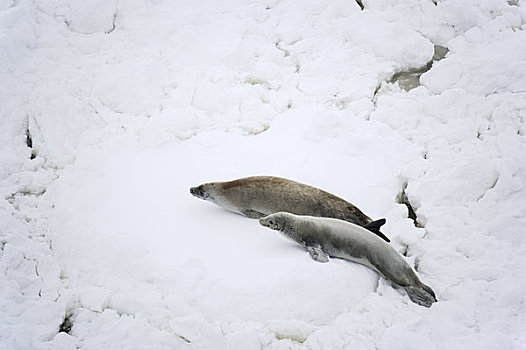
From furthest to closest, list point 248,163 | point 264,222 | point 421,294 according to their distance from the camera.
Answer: point 248,163 < point 264,222 < point 421,294

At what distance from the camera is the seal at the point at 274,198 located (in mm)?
4250

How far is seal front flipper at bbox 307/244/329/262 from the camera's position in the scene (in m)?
3.85

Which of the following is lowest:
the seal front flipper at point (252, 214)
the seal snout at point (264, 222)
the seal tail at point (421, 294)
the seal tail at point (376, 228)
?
the seal front flipper at point (252, 214)

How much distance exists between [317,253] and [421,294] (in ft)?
2.63

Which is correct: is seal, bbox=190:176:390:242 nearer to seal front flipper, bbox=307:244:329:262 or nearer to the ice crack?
seal front flipper, bbox=307:244:329:262

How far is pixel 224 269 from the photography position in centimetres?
374

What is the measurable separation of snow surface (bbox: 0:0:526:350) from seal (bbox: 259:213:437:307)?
0.09 metres

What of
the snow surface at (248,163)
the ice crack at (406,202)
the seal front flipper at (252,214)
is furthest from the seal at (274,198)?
the ice crack at (406,202)

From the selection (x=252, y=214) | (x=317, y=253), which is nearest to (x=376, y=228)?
(x=317, y=253)

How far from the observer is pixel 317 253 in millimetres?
3895

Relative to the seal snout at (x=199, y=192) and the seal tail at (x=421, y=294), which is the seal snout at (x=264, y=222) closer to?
the seal snout at (x=199, y=192)

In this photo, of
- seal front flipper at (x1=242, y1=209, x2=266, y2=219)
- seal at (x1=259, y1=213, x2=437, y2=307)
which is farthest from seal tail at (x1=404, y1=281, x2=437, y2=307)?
seal front flipper at (x1=242, y1=209, x2=266, y2=219)

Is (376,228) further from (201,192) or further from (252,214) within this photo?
(201,192)

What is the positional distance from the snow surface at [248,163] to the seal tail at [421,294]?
5 centimetres
